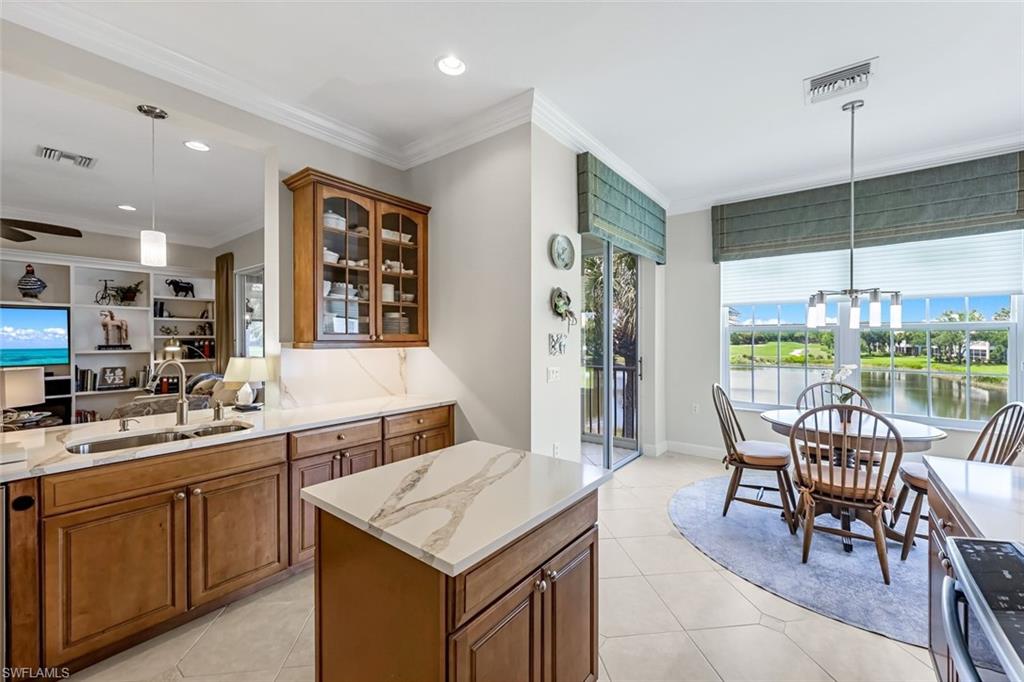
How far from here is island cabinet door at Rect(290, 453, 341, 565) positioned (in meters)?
2.43

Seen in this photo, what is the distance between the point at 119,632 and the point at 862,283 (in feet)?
19.1

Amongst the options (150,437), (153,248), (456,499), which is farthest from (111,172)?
(456,499)

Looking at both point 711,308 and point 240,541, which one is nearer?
point 240,541

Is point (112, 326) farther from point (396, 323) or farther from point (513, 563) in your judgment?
point (513, 563)

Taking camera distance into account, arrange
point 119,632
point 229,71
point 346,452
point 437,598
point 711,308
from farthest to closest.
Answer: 1. point 711,308
2. point 346,452
3. point 229,71
4. point 119,632
5. point 437,598

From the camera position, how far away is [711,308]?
4852 millimetres

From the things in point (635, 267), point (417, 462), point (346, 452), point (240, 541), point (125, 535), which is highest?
point (635, 267)

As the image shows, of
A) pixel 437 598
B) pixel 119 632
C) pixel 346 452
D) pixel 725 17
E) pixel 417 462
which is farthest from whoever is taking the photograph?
pixel 346 452

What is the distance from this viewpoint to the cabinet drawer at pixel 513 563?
1.06 meters

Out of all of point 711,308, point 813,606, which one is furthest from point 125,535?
point 711,308

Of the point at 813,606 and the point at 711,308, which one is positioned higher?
the point at 711,308

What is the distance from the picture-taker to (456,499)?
1.36m

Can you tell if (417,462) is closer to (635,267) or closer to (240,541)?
(240,541)

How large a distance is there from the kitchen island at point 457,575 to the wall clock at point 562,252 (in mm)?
1854
